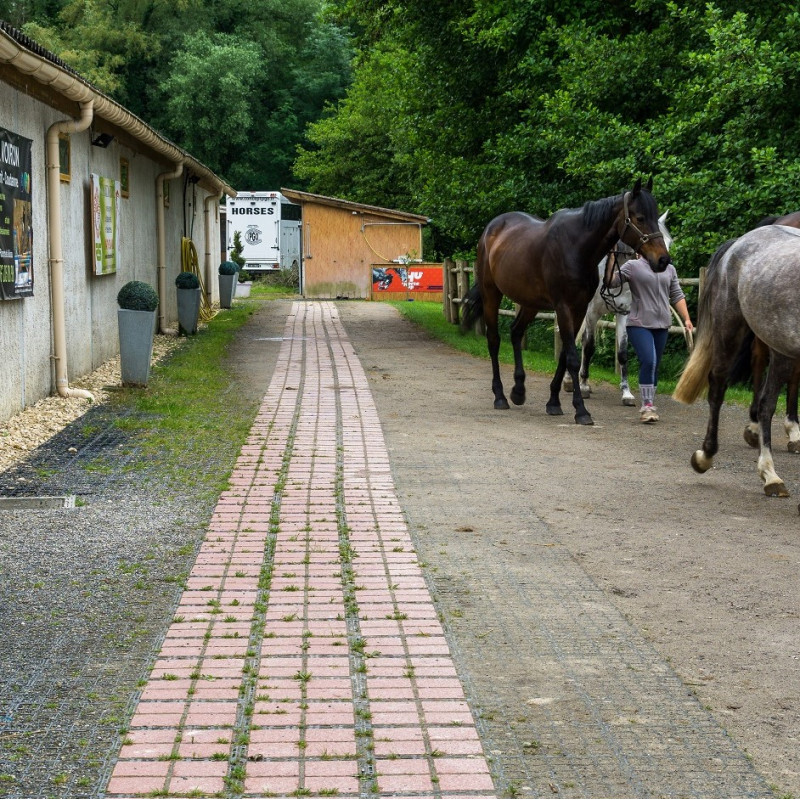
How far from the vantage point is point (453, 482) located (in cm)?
768

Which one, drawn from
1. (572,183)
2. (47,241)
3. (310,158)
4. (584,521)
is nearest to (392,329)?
(572,183)

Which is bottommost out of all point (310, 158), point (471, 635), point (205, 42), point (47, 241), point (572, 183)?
point (471, 635)

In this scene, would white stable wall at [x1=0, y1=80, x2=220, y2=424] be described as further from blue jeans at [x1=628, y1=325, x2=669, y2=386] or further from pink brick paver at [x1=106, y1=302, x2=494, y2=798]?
blue jeans at [x1=628, y1=325, x2=669, y2=386]

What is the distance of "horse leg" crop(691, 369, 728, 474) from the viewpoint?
306 inches

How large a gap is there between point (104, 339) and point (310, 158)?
38162 millimetres

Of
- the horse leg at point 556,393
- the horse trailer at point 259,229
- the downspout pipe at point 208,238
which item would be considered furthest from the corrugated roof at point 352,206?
the horse leg at point 556,393

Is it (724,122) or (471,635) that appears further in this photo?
(724,122)

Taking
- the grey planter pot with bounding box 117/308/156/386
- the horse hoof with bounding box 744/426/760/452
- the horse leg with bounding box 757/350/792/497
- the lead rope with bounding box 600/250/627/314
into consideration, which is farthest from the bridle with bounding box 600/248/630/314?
the grey planter pot with bounding box 117/308/156/386

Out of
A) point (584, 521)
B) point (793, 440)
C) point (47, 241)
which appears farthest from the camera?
point (47, 241)

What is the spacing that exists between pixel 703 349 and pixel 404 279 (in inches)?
1119

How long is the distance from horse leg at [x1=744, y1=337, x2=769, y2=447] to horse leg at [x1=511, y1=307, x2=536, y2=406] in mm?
2932

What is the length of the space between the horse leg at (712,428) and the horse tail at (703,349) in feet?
0.49

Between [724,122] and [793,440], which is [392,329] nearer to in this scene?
[724,122]

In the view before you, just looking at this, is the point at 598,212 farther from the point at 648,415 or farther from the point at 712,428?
the point at 712,428
